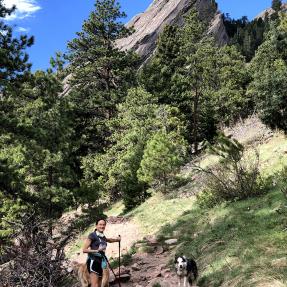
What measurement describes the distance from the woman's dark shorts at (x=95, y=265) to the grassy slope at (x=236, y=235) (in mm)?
2377

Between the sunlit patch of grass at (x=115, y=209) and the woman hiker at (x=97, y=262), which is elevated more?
the sunlit patch of grass at (x=115, y=209)

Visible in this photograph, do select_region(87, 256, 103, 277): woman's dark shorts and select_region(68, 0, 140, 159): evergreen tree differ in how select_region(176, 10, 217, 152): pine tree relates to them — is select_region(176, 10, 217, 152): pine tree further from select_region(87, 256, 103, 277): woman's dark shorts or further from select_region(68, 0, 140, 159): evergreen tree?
select_region(87, 256, 103, 277): woman's dark shorts

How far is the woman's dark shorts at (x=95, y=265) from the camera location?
28.8ft

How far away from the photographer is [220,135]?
14.8 metres

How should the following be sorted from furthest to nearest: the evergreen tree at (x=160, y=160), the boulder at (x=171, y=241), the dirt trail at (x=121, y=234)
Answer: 1. the evergreen tree at (x=160, y=160)
2. the dirt trail at (x=121, y=234)
3. the boulder at (x=171, y=241)

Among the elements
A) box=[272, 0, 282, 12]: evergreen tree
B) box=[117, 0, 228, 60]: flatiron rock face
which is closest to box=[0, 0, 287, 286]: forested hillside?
box=[117, 0, 228, 60]: flatiron rock face

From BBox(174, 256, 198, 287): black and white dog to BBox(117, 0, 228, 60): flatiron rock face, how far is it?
84838 millimetres

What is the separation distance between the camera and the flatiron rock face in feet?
316

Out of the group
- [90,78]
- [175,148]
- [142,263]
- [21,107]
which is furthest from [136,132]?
[142,263]

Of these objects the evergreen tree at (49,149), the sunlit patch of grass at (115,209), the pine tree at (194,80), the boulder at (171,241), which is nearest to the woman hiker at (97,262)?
the boulder at (171,241)

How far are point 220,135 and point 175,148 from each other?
9.85 meters

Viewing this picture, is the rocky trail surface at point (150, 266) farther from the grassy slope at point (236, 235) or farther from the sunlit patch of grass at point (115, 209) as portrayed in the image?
the sunlit patch of grass at point (115, 209)

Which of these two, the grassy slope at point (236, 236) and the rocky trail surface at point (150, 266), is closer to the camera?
the grassy slope at point (236, 236)

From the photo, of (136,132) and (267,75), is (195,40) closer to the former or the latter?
(267,75)
